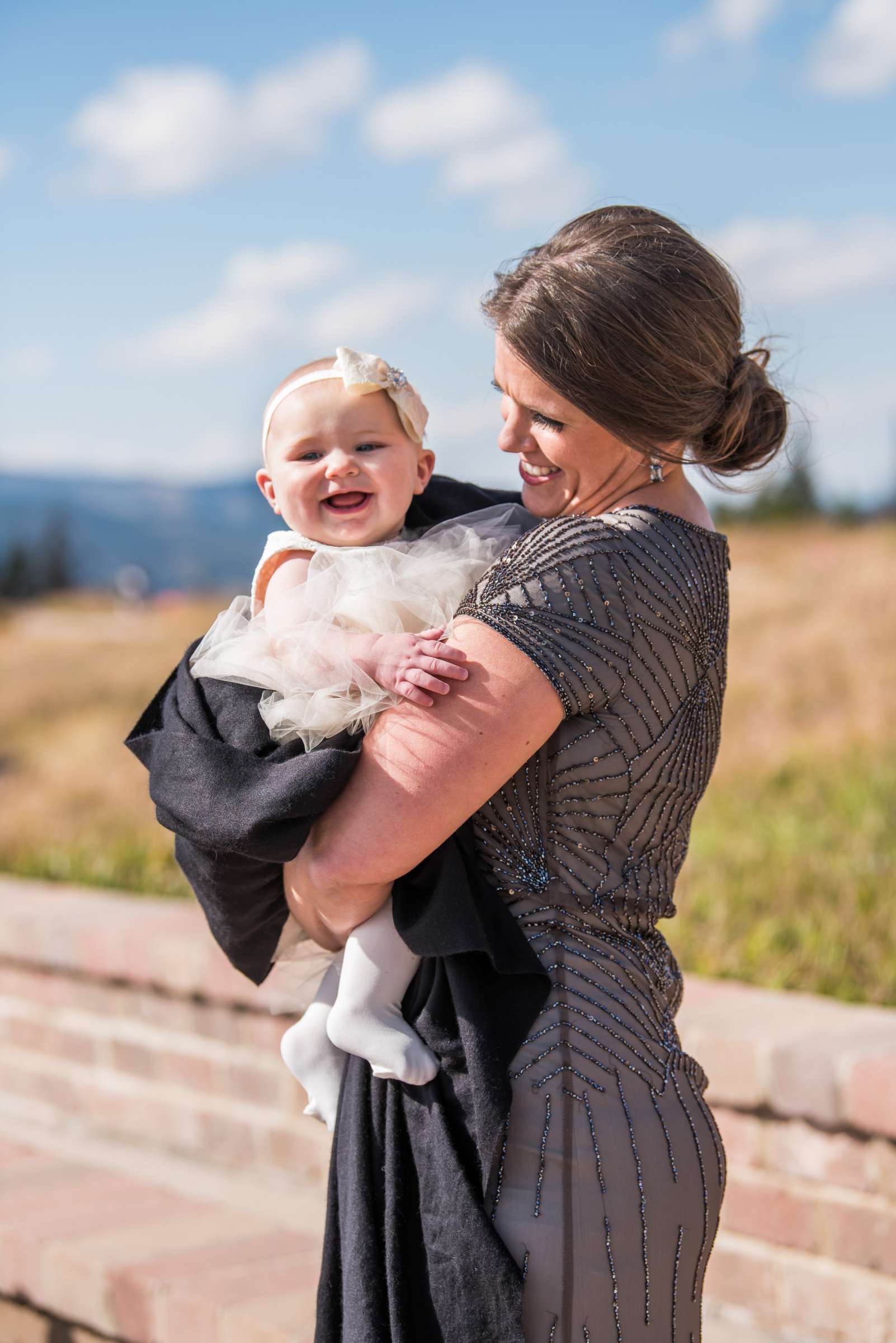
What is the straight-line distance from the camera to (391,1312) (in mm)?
1605

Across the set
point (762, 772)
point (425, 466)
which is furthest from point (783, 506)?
point (425, 466)

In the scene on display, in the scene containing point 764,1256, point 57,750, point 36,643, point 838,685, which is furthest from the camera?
point 36,643

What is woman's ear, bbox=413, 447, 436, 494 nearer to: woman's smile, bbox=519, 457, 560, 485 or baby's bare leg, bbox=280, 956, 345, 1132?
woman's smile, bbox=519, 457, 560, 485

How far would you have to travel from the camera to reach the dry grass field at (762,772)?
13.2ft

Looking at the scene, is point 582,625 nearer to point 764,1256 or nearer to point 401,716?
point 401,716

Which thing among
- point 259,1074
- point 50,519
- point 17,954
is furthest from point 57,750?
point 50,519

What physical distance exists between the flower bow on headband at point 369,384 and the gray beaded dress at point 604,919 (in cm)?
32

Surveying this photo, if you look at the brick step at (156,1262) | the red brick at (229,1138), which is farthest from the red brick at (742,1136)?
the red brick at (229,1138)

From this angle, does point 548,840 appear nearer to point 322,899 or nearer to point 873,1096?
point 322,899

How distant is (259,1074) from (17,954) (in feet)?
3.63

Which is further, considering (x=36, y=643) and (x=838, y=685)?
(x=36, y=643)

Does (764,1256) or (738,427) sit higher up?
(738,427)

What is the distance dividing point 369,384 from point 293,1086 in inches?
108

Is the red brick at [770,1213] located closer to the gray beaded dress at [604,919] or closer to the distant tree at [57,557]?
the gray beaded dress at [604,919]
